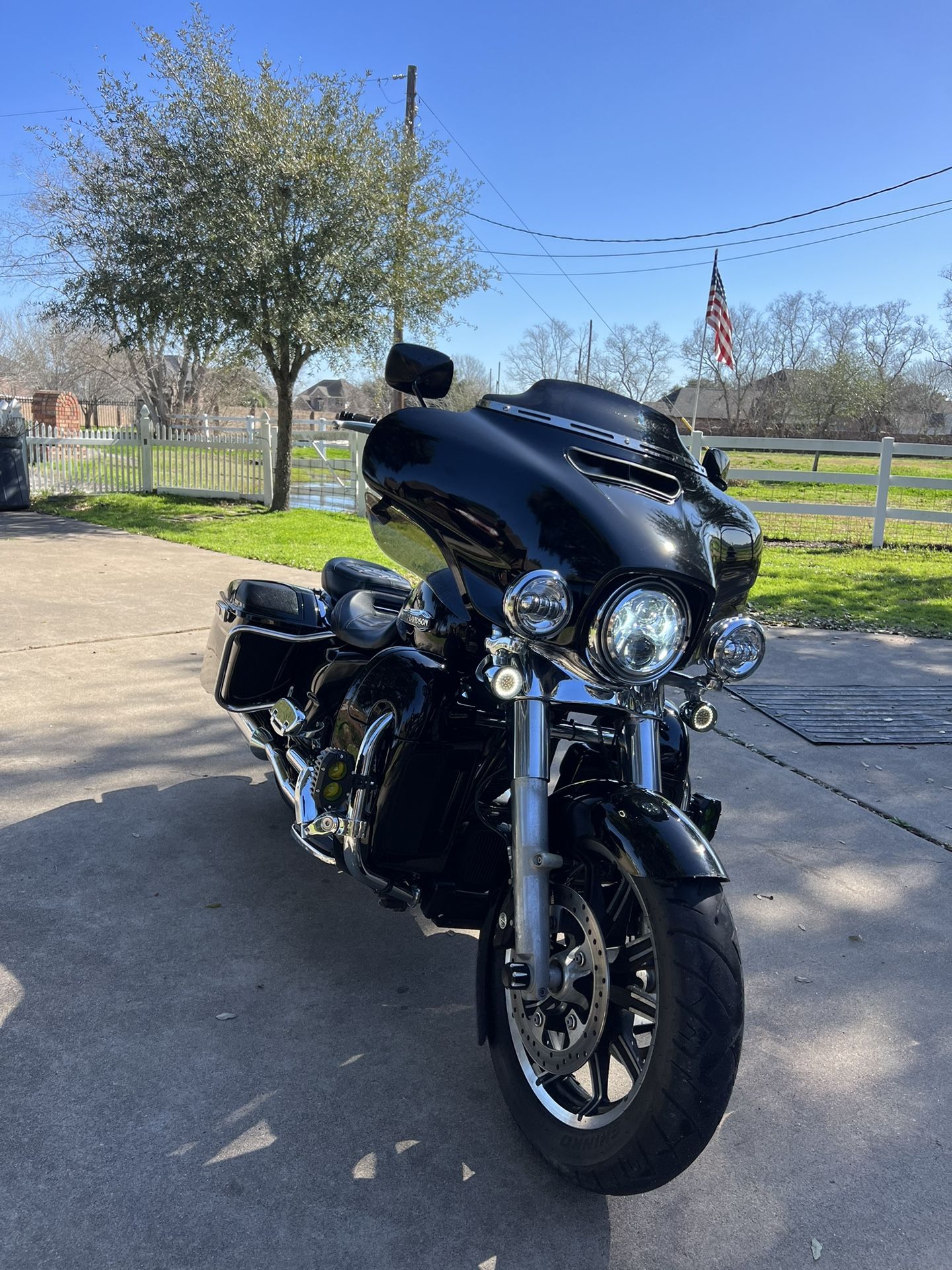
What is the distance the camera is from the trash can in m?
14.4

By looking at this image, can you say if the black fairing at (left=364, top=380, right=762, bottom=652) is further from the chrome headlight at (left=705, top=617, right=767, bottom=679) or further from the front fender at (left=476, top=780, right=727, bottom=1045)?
the front fender at (left=476, top=780, right=727, bottom=1045)

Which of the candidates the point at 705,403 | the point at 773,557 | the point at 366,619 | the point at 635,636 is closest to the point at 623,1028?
the point at 635,636

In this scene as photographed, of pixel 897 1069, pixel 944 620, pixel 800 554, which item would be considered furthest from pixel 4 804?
pixel 800 554

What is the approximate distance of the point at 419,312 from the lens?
15727 millimetres

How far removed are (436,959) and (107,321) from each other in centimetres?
1381

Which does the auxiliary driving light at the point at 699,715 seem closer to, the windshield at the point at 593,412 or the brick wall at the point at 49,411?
the windshield at the point at 593,412

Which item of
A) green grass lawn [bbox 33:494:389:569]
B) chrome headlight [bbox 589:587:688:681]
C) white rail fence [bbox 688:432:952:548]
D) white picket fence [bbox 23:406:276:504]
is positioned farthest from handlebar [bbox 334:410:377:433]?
white picket fence [bbox 23:406:276:504]

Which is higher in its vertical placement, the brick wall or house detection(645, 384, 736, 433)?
house detection(645, 384, 736, 433)

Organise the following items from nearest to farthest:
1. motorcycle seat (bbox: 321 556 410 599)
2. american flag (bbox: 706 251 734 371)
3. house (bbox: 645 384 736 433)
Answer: motorcycle seat (bbox: 321 556 410 599), american flag (bbox: 706 251 734 371), house (bbox: 645 384 736 433)

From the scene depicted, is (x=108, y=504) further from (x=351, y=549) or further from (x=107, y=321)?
(x=351, y=549)

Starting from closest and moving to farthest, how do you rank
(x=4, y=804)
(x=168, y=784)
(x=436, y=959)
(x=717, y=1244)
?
(x=717, y=1244) → (x=436, y=959) → (x=4, y=804) → (x=168, y=784)

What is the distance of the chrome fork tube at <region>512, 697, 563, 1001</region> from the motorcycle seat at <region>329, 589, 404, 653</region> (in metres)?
1.09

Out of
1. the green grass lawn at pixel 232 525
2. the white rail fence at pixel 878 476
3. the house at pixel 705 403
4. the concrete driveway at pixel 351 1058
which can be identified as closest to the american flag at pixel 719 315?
the white rail fence at pixel 878 476

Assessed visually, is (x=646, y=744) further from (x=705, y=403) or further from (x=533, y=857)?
(x=705, y=403)
